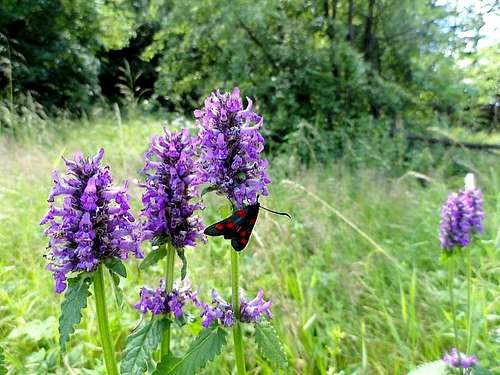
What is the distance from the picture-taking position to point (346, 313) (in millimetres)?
3002

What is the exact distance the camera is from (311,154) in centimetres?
700

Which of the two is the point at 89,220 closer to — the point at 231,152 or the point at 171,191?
the point at 171,191

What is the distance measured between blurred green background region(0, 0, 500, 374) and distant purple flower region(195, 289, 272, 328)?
38.7 inches

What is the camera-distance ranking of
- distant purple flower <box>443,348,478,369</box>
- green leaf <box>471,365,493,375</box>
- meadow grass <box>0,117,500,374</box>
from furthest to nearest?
1. meadow grass <box>0,117,500,374</box>
2. distant purple flower <box>443,348,478,369</box>
3. green leaf <box>471,365,493,375</box>

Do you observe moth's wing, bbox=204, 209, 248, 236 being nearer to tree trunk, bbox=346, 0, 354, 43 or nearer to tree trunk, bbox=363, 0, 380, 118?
tree trunk, bbox=363, 0, 380, 118

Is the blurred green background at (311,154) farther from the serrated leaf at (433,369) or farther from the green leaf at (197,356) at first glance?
the green leaf at (197,356)

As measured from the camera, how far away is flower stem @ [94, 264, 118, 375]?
132cm

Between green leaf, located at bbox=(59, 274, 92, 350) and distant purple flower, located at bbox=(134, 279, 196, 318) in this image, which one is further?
distant purple flower, located at bbox=(134, 279, 196, 318)

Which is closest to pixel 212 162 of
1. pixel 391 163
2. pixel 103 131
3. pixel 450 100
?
pixel 391 163

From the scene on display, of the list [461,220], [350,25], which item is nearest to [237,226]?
[461,220]

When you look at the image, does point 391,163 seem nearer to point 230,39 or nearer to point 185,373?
point 230,39

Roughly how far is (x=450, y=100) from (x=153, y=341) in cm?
848

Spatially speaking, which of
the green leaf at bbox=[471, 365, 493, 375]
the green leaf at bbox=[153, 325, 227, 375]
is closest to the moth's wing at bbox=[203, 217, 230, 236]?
the green leaf at bbox=[153, 325, 227, 375]

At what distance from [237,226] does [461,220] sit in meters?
1.70
